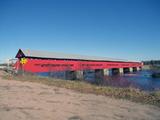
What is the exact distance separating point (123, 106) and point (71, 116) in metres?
2.14

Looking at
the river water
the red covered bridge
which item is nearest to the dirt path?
the river water

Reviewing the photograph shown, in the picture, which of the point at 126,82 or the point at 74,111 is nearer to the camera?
the point at 74,111

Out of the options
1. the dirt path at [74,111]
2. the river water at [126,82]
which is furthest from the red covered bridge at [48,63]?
the dirt path at [74,111]

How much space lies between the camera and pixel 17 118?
16.9 feet

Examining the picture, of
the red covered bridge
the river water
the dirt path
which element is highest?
the red covered bridge

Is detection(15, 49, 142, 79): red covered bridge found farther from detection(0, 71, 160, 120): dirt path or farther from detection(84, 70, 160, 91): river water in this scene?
detection(0, 71, 160, 120): dirt path

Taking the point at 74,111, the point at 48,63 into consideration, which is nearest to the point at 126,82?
the point at 48,63

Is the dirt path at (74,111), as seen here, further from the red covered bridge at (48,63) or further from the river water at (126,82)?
the red covered bridge at (48,63)

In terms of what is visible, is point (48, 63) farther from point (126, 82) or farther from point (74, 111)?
point (74, 111)

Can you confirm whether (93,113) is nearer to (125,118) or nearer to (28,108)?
(125,118)

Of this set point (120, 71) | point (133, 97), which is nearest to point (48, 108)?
point (133, 97)

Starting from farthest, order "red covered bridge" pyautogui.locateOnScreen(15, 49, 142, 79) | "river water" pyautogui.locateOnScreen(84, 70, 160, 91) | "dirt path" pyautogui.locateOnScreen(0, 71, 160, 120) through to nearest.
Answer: "red covered bridge" pyautogui.locateOnScreen(15, 49, 142, 79)
"river water" pyautogui.locateOnScreen(84, 70, 160, 91)
"dirt path" pyautogui.locateOnScreen(0, 71, 160, 120)

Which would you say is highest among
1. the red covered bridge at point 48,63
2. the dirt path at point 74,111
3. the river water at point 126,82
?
the red covered bridge at point 48,63

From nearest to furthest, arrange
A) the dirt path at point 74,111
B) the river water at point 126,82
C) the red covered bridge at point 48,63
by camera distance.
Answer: the dirt path at point 74,111 → the river water at point 126,82 → the red covered bridge at point 48,63
